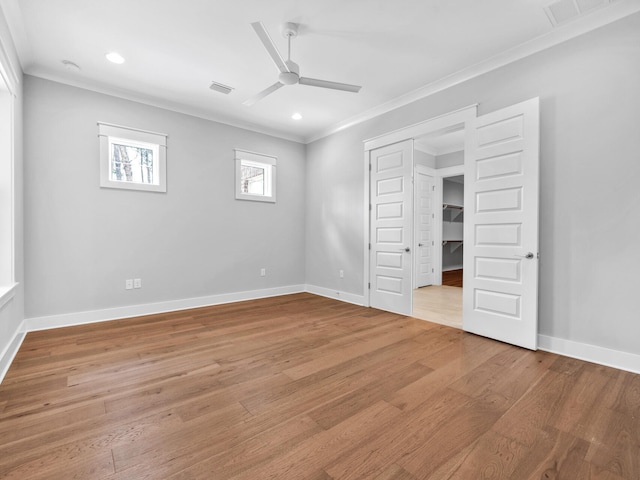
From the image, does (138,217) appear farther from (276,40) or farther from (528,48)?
(528,48)

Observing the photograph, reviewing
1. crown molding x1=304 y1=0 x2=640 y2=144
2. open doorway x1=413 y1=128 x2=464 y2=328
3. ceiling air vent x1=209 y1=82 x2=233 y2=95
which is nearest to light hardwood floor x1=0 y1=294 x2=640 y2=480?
crown molding x1=304 y1=0 x2=640 y2=144

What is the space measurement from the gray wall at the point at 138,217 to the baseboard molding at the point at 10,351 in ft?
1.40

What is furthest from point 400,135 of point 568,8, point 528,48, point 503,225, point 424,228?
point 424,228

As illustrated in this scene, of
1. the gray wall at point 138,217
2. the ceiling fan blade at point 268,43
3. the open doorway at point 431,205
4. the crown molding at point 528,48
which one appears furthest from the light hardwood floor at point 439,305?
the ceiling fan blade at point 268,43

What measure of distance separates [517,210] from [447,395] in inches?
76.1

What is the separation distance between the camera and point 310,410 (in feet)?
6.15

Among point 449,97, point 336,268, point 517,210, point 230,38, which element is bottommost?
point 336,268

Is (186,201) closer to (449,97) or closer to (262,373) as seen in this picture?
(262,373)

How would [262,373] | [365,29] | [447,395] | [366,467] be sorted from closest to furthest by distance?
[366,467] → [447,395] → [262,373] → [365,29]

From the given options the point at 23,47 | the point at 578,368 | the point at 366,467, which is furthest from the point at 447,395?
the point at 23,47

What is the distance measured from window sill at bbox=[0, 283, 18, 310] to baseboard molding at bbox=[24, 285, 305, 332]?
3.18ft

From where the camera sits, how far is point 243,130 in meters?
5.05

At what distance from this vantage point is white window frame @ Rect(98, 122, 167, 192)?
150 inches

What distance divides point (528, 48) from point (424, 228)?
389cm
